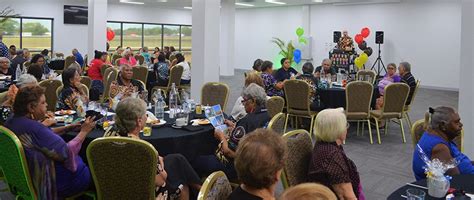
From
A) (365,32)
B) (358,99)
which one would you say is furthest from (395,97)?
(365,32)

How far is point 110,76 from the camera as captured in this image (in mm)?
7691

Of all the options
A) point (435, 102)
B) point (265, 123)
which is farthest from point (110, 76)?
point (435, 102)

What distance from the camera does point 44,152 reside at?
120 inches

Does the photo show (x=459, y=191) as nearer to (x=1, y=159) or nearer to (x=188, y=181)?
(x=188, y=181)

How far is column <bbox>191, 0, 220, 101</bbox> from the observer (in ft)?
27.0

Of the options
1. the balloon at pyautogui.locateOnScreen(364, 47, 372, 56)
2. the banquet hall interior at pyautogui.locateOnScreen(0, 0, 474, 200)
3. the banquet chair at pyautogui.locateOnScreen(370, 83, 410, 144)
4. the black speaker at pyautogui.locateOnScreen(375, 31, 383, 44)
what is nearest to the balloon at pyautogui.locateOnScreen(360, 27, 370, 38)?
the banquet hall interior at pyautogui.locateOnScreen(0, 0, 474, 200)

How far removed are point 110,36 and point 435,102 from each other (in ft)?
38.8

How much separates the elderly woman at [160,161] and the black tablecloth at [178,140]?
0.36m

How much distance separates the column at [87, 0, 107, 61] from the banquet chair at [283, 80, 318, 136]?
6896 mm

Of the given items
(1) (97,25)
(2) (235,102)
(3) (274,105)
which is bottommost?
(2) (235,102)

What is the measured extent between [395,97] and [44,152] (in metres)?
5.18

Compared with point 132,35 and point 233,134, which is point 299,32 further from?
point 233,134

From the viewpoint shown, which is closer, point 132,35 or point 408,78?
point 408,78

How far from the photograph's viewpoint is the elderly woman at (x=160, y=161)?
314 cm
